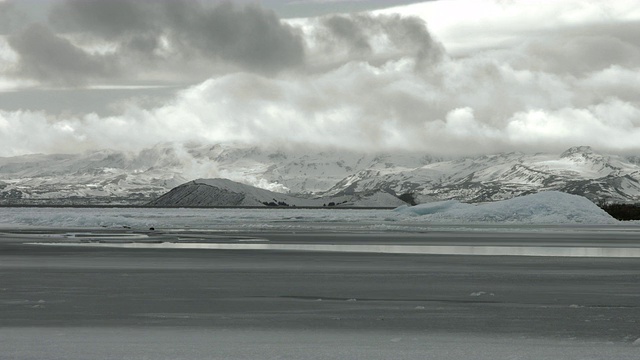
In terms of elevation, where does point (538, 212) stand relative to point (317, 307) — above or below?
above

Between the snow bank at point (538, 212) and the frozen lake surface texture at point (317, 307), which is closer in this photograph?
the frozen lake surface texture at point (317, 307)

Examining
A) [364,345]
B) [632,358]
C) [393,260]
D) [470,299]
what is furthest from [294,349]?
[393,260]

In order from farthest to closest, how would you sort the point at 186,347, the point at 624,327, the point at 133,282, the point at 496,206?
the point at 496,206 → the point at 133,282 → the point at 624,327 → the point at 186,347

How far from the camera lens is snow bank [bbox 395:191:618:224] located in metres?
93.2

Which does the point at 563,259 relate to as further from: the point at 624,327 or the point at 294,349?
the point at 294,349

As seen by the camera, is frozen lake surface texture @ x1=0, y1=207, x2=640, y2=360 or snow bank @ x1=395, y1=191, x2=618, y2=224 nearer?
frozen lake surface texture @ x1=0, y1=207, x2=640, y2=360

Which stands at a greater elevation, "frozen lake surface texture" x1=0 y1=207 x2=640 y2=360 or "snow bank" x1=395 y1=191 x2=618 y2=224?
"snow bank" x1=395 y1=191 x2=618 y2=224

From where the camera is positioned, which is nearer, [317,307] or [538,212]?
[317,307]

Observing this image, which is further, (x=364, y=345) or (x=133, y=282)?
(x=133, y=282)

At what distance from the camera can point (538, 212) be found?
96.0 meters

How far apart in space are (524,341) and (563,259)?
64.2 ft

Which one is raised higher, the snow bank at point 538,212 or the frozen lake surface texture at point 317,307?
the snow bank at point 538,212

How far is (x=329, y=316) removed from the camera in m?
16.1

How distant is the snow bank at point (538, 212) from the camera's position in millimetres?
93188
